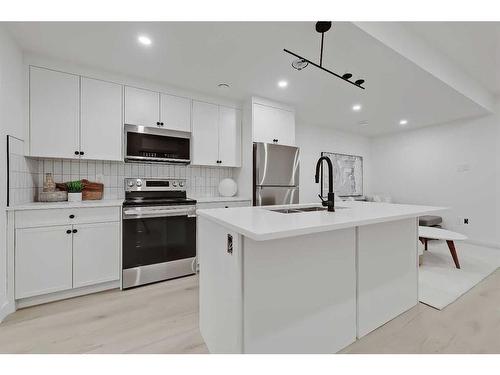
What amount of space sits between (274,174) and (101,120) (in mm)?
2225

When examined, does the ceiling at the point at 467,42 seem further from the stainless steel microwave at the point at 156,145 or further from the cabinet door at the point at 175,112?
the stainless steel microwave at the point at 156,145

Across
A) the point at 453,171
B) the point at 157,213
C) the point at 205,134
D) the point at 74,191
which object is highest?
the point at 205,134

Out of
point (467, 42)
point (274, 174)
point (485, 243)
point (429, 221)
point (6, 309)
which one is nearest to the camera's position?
point (6, 309)

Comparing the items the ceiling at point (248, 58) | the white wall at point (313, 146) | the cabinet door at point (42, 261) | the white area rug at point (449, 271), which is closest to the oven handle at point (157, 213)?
the cabinet door at point (42, 261)

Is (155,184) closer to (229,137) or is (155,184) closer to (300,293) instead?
(229,137)

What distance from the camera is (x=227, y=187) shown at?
11.0 ft

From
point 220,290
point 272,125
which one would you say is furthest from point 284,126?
point 220,290

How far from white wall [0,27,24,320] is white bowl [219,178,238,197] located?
2203 mm

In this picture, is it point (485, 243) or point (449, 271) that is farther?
point (485, 243)

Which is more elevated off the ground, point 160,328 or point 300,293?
point 300,293

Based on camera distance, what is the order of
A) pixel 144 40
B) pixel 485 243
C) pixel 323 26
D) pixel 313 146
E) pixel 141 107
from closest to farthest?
pixel 323 26, pixel 144 40, pixel 141 107, pixel 485 243, pixel 313 146

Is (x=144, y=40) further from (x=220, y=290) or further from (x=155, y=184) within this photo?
(x=220, y=290)

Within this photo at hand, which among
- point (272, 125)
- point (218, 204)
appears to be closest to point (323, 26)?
point (272, 125)

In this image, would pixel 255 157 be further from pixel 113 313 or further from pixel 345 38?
Result: pixel 113 313
